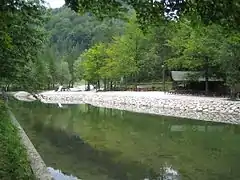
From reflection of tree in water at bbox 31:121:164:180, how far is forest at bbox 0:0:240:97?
10.0 feet

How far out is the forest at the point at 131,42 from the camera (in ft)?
13.2

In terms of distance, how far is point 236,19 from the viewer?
3.70 meters

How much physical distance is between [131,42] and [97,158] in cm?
4254

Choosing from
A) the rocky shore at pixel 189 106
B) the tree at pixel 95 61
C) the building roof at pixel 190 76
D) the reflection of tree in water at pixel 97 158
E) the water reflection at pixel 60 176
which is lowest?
the water reflection at pixel 60 176

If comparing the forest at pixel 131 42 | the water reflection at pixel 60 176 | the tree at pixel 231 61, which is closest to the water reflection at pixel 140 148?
the water reflection at pixel 60 176

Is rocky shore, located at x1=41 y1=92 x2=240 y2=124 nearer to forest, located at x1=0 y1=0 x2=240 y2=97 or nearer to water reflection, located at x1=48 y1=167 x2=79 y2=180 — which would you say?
forest, located at x1=0 y1=0 x2=240 y2=97

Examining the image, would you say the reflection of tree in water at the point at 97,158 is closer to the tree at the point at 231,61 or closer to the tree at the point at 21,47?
the tree at the point at 21,47

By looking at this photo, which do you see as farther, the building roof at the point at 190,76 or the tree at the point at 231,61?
the building roof at the point at 190,76

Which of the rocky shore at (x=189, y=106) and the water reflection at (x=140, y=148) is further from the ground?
the rocky shore at (x=189, y=106)

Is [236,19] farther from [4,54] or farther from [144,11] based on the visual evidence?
[4,54]

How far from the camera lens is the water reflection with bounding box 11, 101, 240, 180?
1296 cm

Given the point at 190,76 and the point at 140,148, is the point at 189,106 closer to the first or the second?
the point at 190,76

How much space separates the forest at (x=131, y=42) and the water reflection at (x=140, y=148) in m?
3.10

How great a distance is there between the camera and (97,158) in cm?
1502
